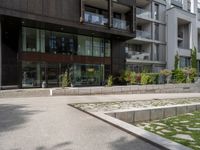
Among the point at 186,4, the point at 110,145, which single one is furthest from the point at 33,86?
the point at 186,4

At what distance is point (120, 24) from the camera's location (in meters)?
A: 25.2

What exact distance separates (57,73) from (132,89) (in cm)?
719

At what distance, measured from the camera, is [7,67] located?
20.7m

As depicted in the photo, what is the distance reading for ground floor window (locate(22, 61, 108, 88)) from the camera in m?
21.7

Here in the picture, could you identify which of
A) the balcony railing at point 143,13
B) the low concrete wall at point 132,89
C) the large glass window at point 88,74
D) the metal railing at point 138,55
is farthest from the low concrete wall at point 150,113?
the balcony railing at point 143,13

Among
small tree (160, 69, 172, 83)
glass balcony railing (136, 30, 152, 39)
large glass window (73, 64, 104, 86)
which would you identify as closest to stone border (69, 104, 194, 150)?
large glass window (73, 64, 104, 86)

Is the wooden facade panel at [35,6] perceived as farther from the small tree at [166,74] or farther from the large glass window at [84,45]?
the small tree at [166,74]

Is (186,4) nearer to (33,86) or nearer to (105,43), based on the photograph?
(105,43)

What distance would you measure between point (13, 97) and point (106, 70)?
1292 cm

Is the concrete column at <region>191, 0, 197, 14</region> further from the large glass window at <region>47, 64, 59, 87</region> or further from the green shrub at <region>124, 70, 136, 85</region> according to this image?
the large glass window at <region>47, 64, 59, 87</region>

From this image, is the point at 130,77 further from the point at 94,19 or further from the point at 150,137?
the point at 150,137

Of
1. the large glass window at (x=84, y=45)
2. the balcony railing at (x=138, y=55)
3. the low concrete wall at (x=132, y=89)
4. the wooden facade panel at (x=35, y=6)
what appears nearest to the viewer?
the low concrete wall at (x=132, y=89)

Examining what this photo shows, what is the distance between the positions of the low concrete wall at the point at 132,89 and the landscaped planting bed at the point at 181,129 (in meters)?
8.60

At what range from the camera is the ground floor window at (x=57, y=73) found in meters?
21.7
